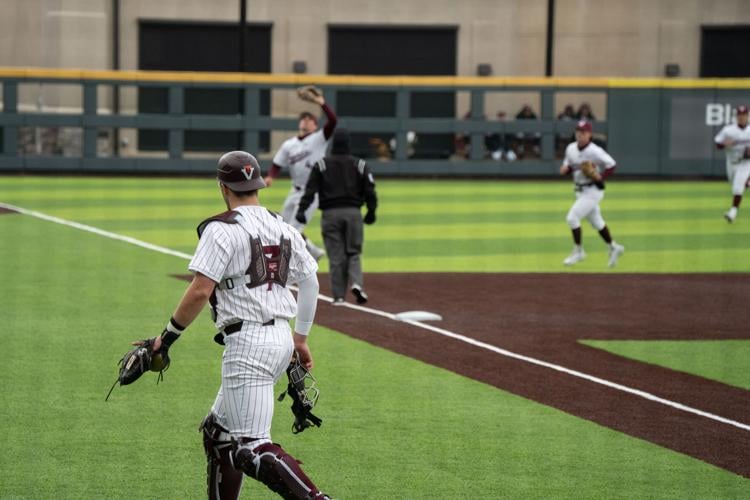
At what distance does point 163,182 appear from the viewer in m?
32.7

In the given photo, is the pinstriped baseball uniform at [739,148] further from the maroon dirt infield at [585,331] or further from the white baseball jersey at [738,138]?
the maroon dirt infield at [585,331]

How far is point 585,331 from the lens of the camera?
12.7 meters

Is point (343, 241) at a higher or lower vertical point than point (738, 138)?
lower

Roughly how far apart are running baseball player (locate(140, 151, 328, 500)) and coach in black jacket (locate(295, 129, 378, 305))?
7630 millimetres

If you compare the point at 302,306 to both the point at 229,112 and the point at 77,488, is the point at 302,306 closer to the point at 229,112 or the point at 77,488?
the point at 77,488

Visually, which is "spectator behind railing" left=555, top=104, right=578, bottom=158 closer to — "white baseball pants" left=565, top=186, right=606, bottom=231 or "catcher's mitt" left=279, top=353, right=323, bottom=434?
"white baseball pants" left=565, top=186, right=606, bottom=231

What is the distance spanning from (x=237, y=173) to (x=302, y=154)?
36.4ft

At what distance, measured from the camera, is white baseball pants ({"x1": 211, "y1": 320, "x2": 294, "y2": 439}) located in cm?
589

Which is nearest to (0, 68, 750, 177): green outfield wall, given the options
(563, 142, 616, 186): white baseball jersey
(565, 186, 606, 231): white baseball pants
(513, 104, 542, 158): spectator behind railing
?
(513, 104, 542, 158): spectator behind railing

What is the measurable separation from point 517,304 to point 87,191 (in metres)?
17.1

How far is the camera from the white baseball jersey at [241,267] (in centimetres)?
589

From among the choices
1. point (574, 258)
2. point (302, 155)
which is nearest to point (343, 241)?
point (302, 155)

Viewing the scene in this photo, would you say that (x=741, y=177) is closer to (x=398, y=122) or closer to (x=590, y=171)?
(x=590, y=171)

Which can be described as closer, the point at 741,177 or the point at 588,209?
the point at 588,209
